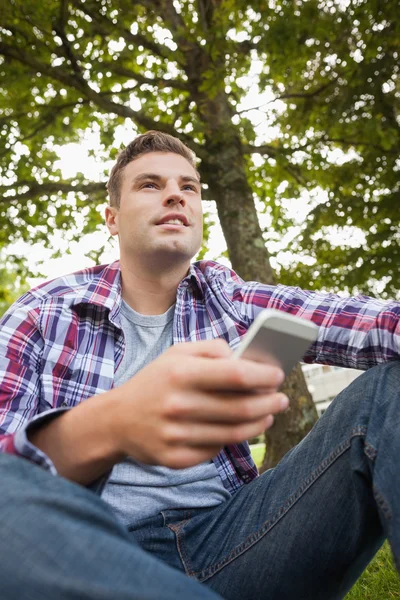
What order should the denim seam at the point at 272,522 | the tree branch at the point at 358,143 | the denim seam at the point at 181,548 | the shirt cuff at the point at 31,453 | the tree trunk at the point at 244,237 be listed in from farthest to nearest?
the tree branch at the point at 358,143 < the tree trunk at the point at 244,237 < the denim seam at the point at 181,548 < the denim seam at the point at 272,522 < the shirt cuff at the point at 31,453

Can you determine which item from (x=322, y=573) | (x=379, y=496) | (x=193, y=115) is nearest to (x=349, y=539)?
(x=322, y=573)

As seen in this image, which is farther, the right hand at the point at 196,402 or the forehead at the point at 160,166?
the forehead at the point at 160,166

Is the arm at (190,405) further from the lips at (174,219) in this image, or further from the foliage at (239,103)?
the foliage at (239,103)

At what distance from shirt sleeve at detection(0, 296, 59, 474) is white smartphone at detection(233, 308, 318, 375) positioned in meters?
0.87

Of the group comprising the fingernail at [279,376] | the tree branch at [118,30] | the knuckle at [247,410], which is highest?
the tree branch at [118,30]

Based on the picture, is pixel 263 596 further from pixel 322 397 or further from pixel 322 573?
pixel 322 397

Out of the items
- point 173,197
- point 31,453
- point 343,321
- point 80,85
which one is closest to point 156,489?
point 31,453

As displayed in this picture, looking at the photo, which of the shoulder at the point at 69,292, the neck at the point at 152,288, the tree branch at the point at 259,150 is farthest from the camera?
the tree branch at the point at 259,150

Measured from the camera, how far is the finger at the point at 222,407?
96 centimetres

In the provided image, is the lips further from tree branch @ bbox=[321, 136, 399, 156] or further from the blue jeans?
tree branch @ bbox=[321, 136, 399, 156]

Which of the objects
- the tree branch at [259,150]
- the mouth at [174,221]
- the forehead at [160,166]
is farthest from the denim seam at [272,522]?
the tree branch at [259,150]

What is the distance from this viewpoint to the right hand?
0.94 meters

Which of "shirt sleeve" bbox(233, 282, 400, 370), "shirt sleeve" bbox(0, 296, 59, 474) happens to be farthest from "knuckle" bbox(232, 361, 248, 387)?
"shirt sleeve" bbox(233, 282, 400, 370)

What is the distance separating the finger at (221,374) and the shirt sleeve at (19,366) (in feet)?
2.64
